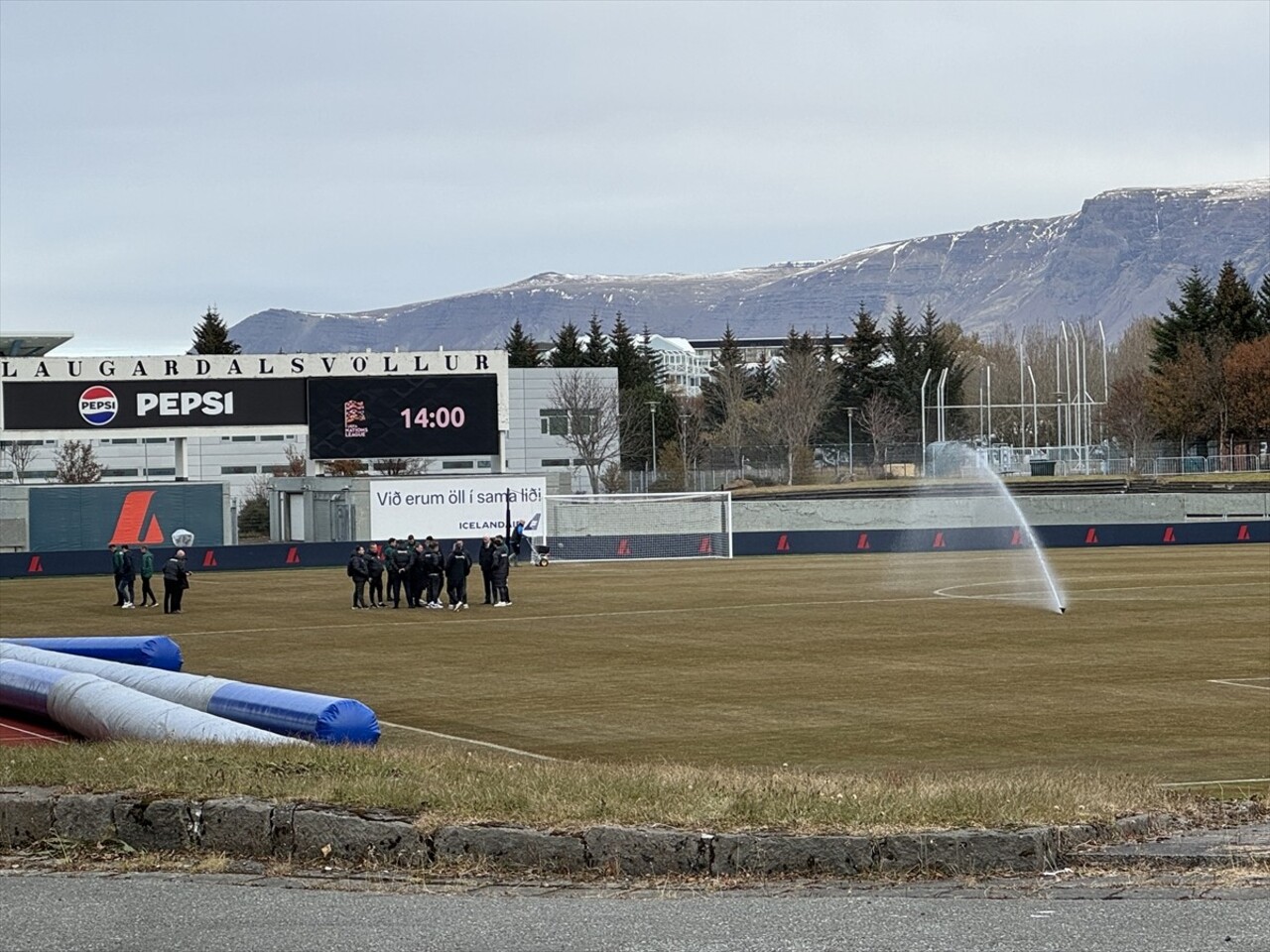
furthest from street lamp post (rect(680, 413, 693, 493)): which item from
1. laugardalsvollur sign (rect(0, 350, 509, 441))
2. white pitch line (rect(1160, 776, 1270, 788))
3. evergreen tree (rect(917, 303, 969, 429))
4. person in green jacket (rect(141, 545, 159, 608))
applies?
white pitch line (rect(1160, 776, 1270, 788))

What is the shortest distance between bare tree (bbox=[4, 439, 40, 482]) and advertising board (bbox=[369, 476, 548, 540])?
63.2m

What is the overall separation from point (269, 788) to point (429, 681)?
16.4m

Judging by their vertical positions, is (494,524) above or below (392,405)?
below

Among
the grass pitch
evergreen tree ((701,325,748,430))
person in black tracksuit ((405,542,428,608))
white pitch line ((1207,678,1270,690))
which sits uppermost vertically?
evergreen tree ((701,325,748,430))

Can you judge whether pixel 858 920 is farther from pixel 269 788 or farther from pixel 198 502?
pixel 198 502

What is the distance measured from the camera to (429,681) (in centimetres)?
2772

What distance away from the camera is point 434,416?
73500 mm

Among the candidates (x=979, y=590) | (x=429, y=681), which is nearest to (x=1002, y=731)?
(x=429, y=681)

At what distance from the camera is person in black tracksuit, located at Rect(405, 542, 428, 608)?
149 ft

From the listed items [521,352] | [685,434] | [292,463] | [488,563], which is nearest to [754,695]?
[488,563]

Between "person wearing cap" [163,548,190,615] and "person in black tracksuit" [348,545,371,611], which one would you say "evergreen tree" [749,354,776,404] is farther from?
"person wearing cap" [163,548,190,615]

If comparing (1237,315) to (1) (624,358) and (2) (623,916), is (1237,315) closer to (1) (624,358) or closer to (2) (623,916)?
(1) (624,358)

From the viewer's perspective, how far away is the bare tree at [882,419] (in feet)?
444

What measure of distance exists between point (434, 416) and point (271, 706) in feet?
186
